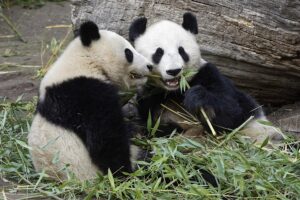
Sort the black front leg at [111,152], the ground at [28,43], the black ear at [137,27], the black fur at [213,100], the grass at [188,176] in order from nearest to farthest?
the grass at [188,176], the black front leg at [111,152], the black fur at [213,100], the black ear at [137,27], the ground at [28,43]

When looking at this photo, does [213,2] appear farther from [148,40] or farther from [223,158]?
[223,158]

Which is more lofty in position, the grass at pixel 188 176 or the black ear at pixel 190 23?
the black ear at pixel 190 23

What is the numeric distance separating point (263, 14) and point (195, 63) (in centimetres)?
67

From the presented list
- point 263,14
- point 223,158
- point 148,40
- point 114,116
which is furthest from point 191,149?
point 263,14

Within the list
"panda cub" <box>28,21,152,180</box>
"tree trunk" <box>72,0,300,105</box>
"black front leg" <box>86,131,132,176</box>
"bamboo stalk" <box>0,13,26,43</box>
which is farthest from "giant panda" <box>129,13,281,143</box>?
"bamboo stalk" <box>0,13,26,43</box>

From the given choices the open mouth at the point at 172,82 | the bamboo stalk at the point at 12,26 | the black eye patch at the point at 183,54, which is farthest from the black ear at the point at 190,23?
the bamboo stalk at the point at 12,26

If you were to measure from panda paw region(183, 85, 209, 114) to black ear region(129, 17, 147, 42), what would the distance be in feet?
2.16

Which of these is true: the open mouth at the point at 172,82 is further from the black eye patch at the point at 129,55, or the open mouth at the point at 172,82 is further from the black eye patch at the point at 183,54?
the black eye patch at the point at 129,55

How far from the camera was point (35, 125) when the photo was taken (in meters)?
4.58

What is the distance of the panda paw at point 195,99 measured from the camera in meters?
4.91

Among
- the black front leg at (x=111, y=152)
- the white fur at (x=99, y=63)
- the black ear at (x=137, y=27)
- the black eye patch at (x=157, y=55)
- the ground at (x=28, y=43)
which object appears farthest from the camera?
the ground at (x=28, y=43)

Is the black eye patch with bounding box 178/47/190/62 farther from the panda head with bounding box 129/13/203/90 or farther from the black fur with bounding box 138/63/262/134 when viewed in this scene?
the black fur with bounding box 138/63/262/134

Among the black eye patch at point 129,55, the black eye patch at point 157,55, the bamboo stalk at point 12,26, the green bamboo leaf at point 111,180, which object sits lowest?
the bamboo stalk at point 12,26

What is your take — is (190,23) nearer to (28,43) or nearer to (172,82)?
(172,82)
